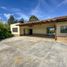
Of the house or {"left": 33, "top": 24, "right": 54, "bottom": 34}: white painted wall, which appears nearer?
the house

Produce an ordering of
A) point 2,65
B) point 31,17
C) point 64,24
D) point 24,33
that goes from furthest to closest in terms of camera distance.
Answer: point 31,17 → point 24,33 → point 64,24 → point 2,65

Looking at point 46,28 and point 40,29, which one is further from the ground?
point 46,28

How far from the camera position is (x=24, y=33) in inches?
1030

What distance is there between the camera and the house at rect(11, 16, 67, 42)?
1538cm

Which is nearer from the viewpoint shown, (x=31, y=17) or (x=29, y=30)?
(x=29, y=30)

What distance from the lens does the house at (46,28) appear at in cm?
1538

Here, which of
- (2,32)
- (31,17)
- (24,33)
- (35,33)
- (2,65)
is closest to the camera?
(2,65)

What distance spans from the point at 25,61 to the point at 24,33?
18568 mm

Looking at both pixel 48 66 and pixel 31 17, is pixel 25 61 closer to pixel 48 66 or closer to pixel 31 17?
pixel 48 66

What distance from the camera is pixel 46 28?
2166 centimetres

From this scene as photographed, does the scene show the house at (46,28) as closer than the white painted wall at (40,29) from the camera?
Yes

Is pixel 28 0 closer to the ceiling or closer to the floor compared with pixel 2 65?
closer to the ceiling

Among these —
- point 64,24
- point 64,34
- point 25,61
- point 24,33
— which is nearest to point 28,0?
point 64,24

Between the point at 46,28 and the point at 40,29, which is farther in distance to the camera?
the point at 40,29
